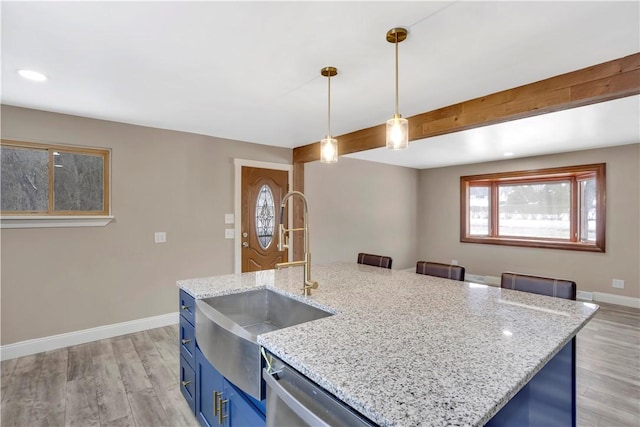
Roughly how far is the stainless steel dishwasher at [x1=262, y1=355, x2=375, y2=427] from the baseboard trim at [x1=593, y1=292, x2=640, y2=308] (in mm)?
5780

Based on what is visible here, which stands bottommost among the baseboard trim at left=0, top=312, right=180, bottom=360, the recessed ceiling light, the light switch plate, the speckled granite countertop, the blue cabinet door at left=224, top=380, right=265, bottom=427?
the baseboard trim at left=0, top=312, right=180, bottom=360

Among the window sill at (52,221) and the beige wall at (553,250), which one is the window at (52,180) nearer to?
the window sill at (52,221)

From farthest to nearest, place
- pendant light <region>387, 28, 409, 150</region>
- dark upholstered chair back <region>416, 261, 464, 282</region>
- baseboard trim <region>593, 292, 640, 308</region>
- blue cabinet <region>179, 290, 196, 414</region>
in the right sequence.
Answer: baseboard trim <region>593, 292, 640, 308</region>
dark upholstered chair back <region>416, 261, 464, 282</region>
blue cabinet <region>179, 290, 196, 414</region>
pendant light <region>387, 28, 409, 150</region>

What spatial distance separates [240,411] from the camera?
1.38 meters

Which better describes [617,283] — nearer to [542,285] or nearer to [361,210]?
[361,210]

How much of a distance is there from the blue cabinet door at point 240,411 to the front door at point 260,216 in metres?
2.97

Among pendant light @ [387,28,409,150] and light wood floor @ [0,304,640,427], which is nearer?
pendant light @ [387,28,409,150]

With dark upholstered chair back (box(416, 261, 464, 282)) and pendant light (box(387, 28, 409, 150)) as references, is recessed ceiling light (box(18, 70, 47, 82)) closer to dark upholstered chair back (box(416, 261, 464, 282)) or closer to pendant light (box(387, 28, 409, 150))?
pendant light (box(387, 28, 409, 150))

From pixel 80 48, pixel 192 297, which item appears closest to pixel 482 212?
pixel 192 297

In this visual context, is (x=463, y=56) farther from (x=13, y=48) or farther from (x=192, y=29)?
(x=13, y=48)

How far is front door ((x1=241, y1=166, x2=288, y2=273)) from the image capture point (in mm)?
4363

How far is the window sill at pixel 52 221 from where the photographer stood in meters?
2.87

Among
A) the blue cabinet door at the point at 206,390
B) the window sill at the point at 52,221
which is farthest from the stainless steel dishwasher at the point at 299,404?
the window sill at the point at 52,221

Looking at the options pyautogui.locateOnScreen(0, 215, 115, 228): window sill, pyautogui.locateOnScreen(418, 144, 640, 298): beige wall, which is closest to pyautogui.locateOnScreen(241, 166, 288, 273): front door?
pyautogui.locateOnScreen(0, 215, 115, 228): window sill
